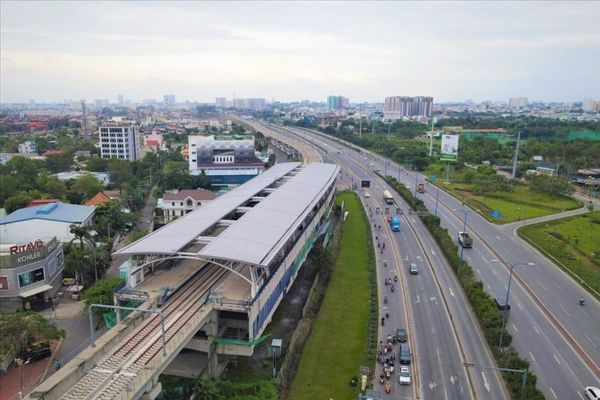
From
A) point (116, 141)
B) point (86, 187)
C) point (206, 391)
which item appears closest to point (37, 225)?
point (86, 187)

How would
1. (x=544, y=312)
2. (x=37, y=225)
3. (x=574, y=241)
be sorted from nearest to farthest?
1. (x=544, y=312)
2. (x=37, y=225)
3. (x=574, y=241)

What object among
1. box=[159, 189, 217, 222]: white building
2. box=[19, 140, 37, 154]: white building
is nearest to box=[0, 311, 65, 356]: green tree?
box=[159, 189, 217, 222]: white building

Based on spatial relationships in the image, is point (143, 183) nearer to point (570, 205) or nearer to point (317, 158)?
point (317, 158)

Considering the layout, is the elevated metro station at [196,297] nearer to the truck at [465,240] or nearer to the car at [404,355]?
the car at [404,355]

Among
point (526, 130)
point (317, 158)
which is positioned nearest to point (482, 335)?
point (317, 158)

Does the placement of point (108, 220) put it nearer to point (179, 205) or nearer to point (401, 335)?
point (179, 205)
